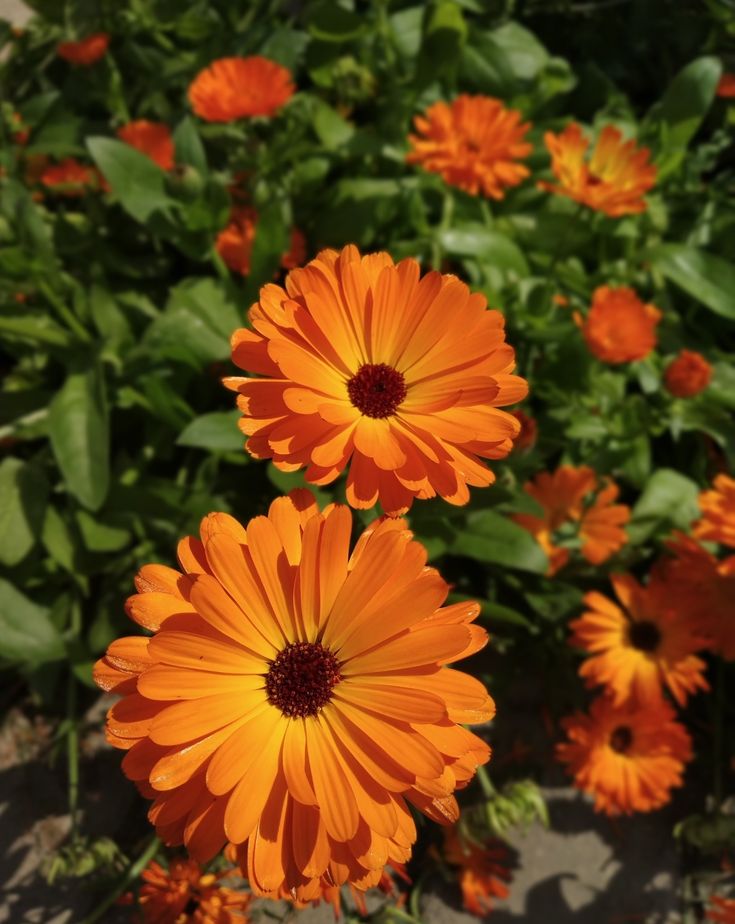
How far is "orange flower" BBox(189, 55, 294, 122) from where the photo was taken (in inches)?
67.1

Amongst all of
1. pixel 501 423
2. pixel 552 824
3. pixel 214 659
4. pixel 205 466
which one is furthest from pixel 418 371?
pixel 552 824

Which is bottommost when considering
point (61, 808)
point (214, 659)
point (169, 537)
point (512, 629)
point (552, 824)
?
point (552, 824)

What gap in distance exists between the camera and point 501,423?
34.6 inches

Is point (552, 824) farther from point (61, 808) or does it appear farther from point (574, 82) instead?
point (574, 82)

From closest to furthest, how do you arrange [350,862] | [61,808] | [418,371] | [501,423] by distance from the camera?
[350,862] → [501,423] → [418,371] → [61,808]

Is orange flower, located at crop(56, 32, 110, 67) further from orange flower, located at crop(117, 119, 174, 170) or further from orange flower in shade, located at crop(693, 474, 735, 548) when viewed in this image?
orange flower in shade, located at crop(693, 474, 735, 548)

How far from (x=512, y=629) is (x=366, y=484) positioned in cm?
103

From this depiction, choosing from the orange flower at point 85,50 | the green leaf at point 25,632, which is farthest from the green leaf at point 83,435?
the orange flower at point 85,50

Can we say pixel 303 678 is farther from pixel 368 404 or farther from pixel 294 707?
pixel 368 404

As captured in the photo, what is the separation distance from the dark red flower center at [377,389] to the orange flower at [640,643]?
30.9 inches

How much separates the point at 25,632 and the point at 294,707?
0.89 m

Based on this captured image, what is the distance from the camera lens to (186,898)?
1.05m

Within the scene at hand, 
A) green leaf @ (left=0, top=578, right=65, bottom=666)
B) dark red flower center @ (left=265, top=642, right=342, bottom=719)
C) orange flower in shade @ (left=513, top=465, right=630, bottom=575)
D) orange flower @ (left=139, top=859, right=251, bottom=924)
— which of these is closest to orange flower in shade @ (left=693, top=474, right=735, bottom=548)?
orange flower in shade @ (left=513, top=465, right=630, bottom=575)

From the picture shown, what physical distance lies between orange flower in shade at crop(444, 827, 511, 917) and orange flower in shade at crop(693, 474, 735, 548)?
2.54ft
